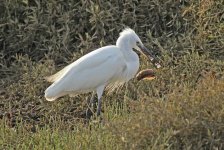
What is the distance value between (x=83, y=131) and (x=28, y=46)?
10.6 ft

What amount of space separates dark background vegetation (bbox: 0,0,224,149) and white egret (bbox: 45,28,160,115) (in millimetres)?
201

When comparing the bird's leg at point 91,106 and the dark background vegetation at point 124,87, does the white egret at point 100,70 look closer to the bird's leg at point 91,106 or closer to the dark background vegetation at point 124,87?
the bird's leg at point 91,106

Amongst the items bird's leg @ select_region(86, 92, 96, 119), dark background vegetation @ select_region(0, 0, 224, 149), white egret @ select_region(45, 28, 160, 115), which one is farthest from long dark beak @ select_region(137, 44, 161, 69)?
bird's leg @ select_region(86, 92, 96, 119)

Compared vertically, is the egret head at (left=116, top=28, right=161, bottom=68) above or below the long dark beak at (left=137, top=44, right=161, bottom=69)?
above

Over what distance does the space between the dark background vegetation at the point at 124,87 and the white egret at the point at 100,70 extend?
20 centimetres

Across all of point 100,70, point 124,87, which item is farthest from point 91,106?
point 124,87

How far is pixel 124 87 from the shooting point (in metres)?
6.82

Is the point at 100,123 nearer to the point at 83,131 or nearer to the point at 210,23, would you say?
the point at 83,131

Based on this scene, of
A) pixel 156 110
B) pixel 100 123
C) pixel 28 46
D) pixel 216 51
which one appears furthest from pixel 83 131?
pixel 28 46

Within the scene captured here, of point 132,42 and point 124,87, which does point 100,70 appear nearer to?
point 132,42

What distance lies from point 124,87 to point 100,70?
0.51 m

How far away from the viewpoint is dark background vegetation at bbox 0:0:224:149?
176 inches

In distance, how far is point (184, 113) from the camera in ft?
14.9

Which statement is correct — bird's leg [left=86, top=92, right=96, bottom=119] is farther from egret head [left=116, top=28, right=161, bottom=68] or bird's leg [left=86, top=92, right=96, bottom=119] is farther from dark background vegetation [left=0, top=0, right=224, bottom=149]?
egret head [left=116, top=28, right=161, bottom=68]
